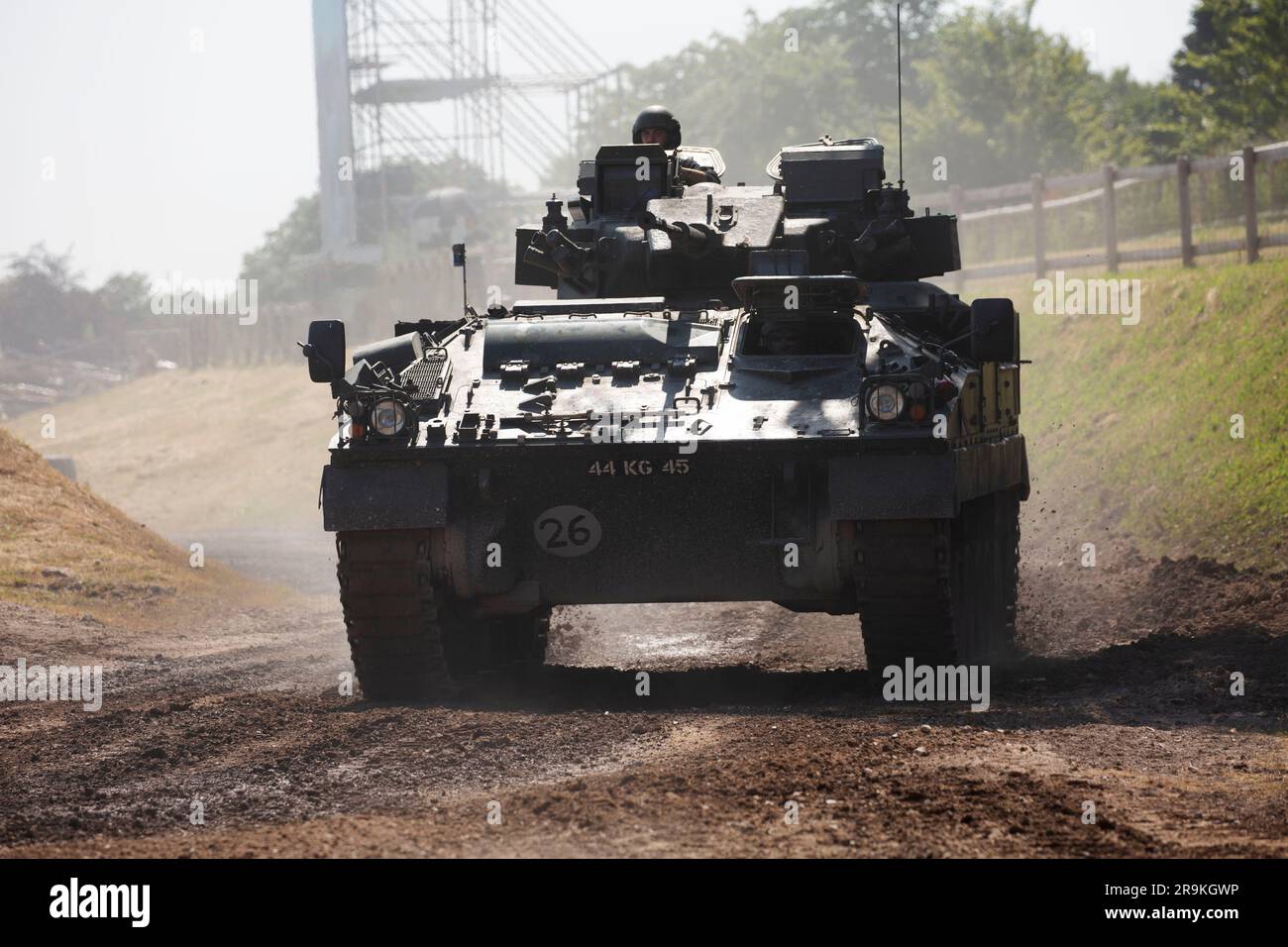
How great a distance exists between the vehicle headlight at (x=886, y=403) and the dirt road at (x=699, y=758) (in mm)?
1532

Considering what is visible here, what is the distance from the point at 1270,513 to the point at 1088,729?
8.16 meters

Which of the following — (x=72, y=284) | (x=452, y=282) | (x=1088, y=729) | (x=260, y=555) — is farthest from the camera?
(x=72, y=284)

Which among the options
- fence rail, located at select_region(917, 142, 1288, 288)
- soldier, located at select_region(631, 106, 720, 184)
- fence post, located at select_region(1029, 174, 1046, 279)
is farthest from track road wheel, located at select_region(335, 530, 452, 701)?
fence post, located at select_region(1029, 174, 1046, 279)

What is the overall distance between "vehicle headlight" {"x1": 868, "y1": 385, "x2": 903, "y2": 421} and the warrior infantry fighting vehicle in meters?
0.01

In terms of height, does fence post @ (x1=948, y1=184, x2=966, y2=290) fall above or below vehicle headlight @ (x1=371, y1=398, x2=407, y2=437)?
above

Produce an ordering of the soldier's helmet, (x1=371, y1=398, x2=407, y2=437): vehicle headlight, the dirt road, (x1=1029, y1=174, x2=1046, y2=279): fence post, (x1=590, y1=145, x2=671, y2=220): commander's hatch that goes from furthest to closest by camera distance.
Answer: (x1=1029, y1=174, x2=1046, y2=279): fence post
the soldier's helmet
(x1=590, y1=145, x2=671, y2=220): commander's hatch
(x1=371, y1=398, x2=407, y2=437): vehicle headlight
the dirt road

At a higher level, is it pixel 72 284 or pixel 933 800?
pixel 72 284

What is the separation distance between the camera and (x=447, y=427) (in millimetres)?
11766

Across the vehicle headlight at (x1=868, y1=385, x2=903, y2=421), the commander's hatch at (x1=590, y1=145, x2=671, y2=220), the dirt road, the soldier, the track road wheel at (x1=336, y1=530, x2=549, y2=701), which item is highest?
the soldier

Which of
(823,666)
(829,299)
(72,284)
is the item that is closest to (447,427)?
(829,299)

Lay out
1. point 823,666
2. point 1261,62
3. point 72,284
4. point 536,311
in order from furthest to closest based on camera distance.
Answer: point 72,284, point 1261,62, point 823,666, point 536,311

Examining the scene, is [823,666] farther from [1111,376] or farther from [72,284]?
[72,284]

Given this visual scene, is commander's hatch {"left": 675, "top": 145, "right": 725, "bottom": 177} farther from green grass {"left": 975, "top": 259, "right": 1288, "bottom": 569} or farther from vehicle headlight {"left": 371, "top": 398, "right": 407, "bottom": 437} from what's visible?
green grass {"left": 975, "top": 259, "right": 1288, "bottom": 569}

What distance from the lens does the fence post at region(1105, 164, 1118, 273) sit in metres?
27.5
